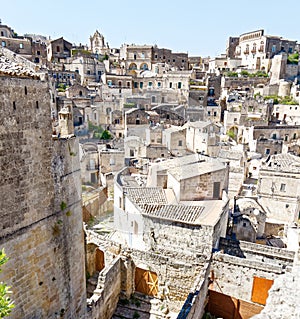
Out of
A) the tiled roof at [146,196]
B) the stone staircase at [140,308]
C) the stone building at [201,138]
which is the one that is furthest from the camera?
the stone building at [201,138]

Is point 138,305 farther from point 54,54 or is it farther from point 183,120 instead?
point 54,54

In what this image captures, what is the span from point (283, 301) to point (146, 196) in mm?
10969

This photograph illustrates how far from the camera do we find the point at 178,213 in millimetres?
13219

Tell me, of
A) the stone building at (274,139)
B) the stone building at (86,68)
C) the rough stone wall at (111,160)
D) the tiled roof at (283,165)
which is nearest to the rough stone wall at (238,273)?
the tiled roof at (283,165)

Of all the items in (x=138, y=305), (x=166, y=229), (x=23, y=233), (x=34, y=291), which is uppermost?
(x=23, y=233)

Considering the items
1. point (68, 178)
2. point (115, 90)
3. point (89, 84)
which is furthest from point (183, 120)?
point (68, 178)

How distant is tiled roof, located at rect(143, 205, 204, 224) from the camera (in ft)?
42.2

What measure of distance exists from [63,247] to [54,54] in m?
49.9

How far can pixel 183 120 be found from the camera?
36.0m

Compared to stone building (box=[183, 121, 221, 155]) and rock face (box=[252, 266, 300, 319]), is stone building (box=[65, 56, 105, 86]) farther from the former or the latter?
rock face (box=[252, 266, 300, 319])

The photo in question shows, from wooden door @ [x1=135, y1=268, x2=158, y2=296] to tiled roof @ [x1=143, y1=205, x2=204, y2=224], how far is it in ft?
8.14

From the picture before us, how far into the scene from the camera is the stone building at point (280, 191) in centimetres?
1938

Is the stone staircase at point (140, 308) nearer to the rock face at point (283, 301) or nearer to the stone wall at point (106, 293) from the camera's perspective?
the stone wall at point (106, 293)

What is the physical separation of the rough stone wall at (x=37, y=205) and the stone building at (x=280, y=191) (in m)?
15.6
